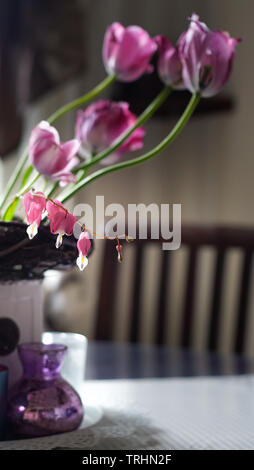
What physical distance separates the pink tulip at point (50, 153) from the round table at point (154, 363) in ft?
1.25

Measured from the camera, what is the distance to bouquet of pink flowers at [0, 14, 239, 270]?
383 millimetres

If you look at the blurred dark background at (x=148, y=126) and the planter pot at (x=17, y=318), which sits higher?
the blurred dark background at (x=148, y=126)

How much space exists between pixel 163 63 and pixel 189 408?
353mm

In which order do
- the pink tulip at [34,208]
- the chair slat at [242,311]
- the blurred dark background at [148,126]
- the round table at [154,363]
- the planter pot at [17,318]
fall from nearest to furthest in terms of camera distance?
the pink tulip at [34,208] → the planter pot at [17,318] → the round table at [154,363] → the chair slat at [242,311] → the blurred dark background at [148,126]

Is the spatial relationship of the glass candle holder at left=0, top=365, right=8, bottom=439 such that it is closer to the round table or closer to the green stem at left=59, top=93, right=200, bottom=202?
the green stem at left=59, top=93, right=200, bottom=202

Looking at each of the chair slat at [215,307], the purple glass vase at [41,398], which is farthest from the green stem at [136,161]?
the chair slat at [215,307]

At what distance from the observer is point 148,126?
2070 millimetres

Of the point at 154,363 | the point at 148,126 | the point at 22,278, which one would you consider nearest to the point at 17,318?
the point at 22,278

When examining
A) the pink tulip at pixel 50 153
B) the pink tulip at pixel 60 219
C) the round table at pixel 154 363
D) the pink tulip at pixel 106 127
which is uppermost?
the pink tulip at pixel 106 127

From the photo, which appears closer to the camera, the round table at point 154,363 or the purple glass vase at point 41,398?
the purple glass vase at point 41,398

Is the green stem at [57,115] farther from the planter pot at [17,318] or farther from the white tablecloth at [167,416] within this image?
the white tablecloth at [167,416]

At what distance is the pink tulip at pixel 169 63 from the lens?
0.51m

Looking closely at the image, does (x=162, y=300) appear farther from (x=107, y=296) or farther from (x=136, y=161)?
(x=136, y=161)

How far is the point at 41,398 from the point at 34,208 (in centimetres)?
16
